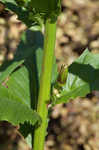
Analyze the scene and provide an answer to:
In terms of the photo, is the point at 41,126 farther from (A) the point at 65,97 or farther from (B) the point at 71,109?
(B) the point at 71,109

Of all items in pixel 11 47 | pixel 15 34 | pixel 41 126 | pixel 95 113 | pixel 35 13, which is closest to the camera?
pixel 35 13

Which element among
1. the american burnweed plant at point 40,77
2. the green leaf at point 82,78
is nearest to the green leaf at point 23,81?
the american burnweed plant at point 40,77

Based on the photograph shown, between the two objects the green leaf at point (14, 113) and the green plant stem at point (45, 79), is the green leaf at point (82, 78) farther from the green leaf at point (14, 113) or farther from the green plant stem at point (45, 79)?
the green leaf at point (14, 113)

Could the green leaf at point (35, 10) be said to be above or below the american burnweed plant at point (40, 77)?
above

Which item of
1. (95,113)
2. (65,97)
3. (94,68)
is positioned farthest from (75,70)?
(95,113)

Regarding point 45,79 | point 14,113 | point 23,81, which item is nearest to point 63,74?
point 45,79

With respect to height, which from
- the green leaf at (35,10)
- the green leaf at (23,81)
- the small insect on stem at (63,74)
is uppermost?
the green leaf at (35,10)

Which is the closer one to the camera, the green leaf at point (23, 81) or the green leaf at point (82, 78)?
the green leaf at point (23, 81)

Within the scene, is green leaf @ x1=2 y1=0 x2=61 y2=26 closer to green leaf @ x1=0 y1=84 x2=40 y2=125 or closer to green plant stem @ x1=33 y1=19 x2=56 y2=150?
green plant stem @ x1=33 y1=19 x2=56 y2=150
